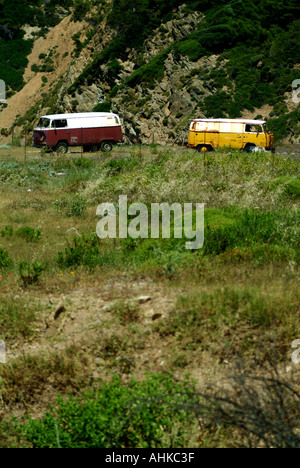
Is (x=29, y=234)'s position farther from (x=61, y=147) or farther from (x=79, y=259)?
(x=61, y=147)

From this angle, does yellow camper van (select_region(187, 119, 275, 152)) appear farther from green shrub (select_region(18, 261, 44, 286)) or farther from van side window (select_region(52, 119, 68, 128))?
green shrub (select_region(18, 261, 44, 286))

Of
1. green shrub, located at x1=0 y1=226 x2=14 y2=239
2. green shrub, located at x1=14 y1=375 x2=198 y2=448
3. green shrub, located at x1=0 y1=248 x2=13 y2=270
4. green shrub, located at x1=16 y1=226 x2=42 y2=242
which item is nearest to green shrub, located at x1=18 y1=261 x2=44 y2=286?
green shrub, located at x1=0 y1=248 x2=13 y2=270

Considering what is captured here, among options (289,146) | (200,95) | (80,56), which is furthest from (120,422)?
(80,56)

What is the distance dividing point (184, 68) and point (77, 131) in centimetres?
1675

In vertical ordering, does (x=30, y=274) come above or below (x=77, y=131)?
below

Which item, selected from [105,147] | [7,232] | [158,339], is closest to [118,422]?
[158,339]

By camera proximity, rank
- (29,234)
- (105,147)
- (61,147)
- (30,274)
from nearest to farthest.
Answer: (30,274) → (29,234) → (61,147) → (105,147)

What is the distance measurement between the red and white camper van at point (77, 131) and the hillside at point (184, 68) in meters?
8.94

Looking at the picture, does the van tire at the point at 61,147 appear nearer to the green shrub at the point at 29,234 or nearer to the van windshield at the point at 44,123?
the van windshield at the point at 44,123

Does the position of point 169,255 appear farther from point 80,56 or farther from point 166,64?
point 80,56

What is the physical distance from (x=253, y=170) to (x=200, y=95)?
2563 centimetres

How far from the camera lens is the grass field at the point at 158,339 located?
12.1ft

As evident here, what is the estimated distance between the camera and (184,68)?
39.1 meters

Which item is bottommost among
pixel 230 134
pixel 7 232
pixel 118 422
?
pixel 118 422
